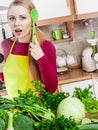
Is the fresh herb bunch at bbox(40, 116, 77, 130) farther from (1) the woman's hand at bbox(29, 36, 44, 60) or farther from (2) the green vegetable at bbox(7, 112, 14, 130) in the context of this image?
(1) the woman's hand at bbox(29, 36, 44, 60)

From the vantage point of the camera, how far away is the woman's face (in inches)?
58.6

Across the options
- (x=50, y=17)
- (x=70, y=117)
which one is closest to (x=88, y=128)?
(x=70, y=117)

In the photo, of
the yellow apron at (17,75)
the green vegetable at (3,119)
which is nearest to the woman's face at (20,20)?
the yellow apron at (17,75)

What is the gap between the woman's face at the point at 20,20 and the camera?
1.49m

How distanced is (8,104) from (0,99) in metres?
0.04

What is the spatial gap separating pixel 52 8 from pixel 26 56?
3.22 feet

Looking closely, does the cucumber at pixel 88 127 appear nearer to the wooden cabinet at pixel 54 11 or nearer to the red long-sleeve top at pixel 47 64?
the red long-sleeve top at pixel 47 64

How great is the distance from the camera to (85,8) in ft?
8.04

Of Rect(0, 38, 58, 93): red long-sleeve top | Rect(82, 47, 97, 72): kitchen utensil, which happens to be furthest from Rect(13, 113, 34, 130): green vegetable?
Rect(82, 47, 97, 72): kitchen utensil

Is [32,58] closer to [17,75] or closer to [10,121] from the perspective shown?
[17,75]

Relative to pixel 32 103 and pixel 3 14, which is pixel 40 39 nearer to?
pixel 32 103

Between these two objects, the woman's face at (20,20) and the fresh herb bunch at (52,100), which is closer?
the fresh herb bunch at (52,100)

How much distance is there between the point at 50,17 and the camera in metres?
2.43

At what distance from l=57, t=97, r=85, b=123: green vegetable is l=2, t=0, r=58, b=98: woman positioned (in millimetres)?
530
